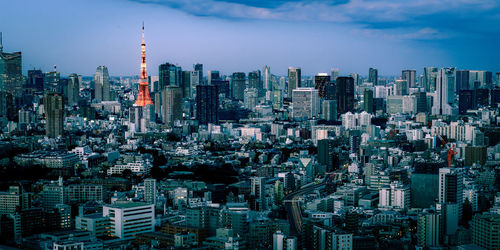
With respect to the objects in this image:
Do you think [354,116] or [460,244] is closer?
[460,244]

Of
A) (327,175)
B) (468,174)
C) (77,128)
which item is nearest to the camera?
(468,174)

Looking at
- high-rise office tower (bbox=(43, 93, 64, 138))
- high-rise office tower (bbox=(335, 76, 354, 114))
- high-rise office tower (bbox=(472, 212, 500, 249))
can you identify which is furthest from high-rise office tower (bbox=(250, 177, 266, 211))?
high-rise office tower (bbox=(335, 76, 354, 114))

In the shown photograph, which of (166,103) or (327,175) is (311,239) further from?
(166,103)

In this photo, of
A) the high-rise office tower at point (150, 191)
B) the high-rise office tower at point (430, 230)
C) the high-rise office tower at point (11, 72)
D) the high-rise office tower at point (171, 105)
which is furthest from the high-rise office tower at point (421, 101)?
the high-rise office tower at point (430, 230)

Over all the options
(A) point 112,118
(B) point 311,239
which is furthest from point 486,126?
(B) point 311,239

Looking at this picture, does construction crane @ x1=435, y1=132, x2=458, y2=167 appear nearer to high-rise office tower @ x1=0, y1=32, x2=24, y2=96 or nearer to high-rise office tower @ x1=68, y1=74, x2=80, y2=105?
high-rise office tower @ x1=0, y1=32, x2=24, y2=96

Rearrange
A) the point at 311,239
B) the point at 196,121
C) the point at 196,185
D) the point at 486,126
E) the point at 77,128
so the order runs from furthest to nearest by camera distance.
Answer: the point at 196,121, the point at 77,128, the point at 486,126, the point at 196,185, the point at 311,239

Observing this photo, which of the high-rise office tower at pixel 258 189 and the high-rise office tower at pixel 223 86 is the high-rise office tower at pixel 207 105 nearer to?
the high-rise office tower at pixel 223 86
